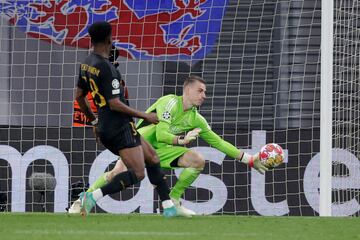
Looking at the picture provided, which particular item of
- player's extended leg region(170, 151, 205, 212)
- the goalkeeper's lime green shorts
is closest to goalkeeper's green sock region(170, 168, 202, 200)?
player's extended leg region(170, 151, 205, 212)

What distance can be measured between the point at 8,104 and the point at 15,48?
32.7 inches

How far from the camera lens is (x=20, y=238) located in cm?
898

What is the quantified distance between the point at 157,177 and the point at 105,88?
1141 millimetres

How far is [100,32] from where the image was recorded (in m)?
11.2

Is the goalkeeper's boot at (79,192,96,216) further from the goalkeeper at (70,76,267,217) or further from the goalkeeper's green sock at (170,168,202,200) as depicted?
the goalkeeper's green sock at (170,168,202,200)

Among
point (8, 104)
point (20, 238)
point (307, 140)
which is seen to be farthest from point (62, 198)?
point (20, 238)

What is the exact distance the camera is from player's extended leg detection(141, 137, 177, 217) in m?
11.6

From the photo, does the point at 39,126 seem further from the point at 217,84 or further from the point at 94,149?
the point at 217,84

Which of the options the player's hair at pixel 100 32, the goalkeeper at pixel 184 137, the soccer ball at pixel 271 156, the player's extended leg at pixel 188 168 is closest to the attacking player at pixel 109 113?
the player's hair at pixel 100 32

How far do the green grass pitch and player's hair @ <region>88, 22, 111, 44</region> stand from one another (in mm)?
1686

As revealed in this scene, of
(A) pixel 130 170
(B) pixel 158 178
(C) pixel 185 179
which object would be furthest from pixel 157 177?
(C) pixel 185 179

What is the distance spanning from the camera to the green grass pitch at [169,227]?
929 centimetres

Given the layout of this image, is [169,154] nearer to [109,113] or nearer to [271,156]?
[271,156]

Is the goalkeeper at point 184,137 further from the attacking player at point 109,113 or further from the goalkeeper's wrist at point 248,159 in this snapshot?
the attacking player at point 109,113
